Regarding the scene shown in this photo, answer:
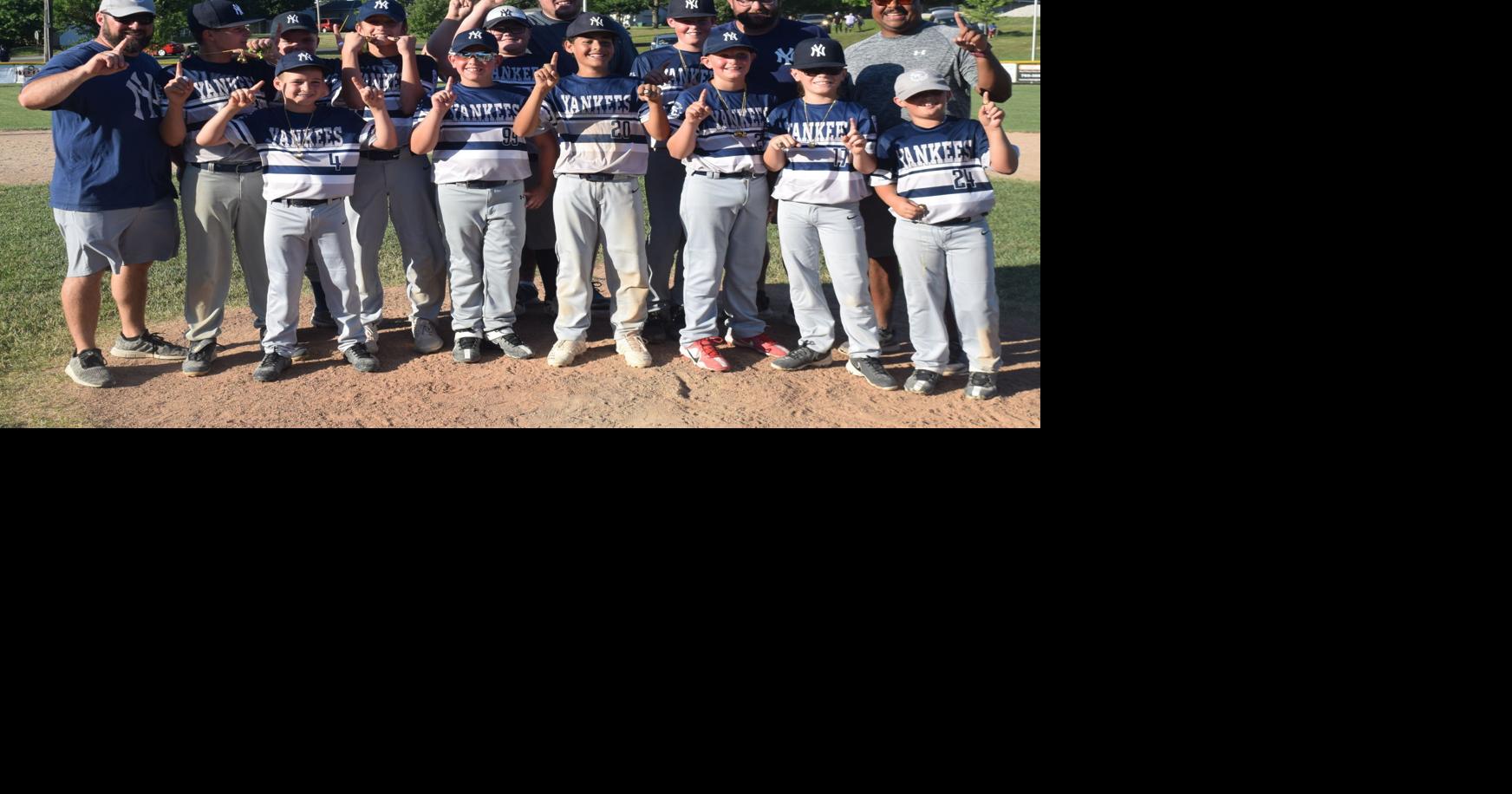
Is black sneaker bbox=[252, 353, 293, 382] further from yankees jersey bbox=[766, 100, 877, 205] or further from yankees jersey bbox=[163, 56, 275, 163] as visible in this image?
yankees jersey bbox=[766, 100, 877, 205]

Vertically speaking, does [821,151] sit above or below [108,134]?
below

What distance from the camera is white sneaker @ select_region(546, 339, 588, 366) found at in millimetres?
5559

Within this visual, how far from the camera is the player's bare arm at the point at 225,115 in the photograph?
4945mm

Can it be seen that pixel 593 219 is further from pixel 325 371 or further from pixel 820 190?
pixel 325 371

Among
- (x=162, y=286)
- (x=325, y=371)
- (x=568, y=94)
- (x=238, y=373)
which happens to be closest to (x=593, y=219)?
(x=568, y=94)

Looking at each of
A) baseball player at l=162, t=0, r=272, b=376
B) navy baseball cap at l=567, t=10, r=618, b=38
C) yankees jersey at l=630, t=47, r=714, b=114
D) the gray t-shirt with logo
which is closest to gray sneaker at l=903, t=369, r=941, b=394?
the gray t-shirt with logo

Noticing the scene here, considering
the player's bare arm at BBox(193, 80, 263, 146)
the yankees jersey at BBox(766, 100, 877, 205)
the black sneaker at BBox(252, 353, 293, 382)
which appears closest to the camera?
the player's bare arm at BBox(193, 80, 263, 146)

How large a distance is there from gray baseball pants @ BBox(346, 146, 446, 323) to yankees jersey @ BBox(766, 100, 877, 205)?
1.69m

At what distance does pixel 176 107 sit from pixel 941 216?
11.0ft

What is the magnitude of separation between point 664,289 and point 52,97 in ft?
9.10

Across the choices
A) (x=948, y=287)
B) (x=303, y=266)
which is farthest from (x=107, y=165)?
(x=948, y=287)

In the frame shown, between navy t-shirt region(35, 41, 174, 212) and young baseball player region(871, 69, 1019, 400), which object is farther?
navy t-shirt region(35, 41, 174, 212)

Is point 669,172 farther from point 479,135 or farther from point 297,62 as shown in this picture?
point 297,62

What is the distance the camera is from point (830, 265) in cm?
540
